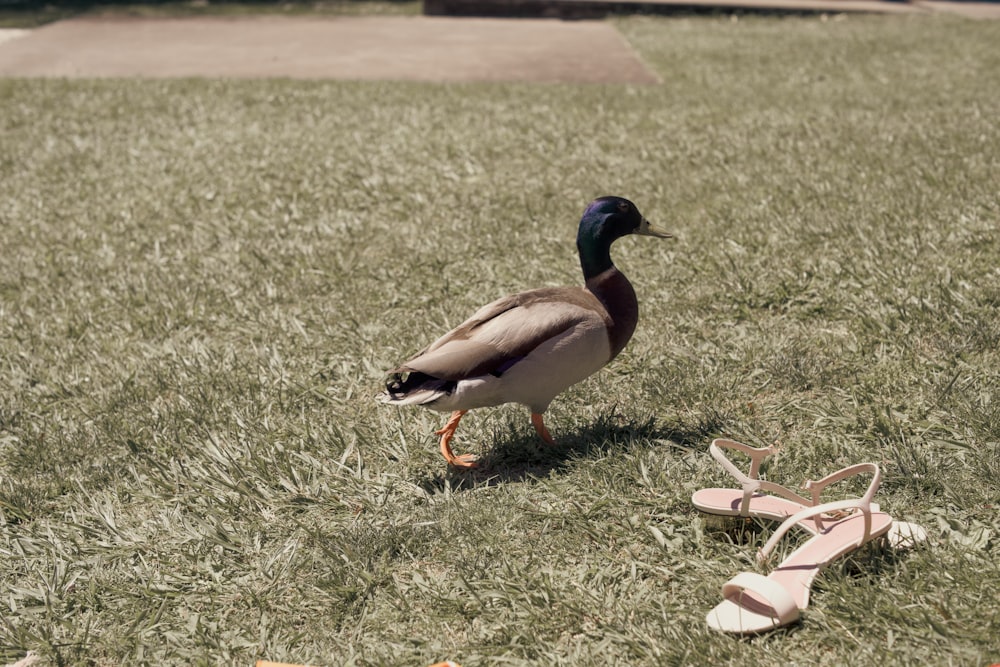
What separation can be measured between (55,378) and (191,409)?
84 cm

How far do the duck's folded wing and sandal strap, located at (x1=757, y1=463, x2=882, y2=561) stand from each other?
921mm

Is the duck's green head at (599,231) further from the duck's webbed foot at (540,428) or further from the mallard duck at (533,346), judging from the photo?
the duck's webbed foot at (540,428)

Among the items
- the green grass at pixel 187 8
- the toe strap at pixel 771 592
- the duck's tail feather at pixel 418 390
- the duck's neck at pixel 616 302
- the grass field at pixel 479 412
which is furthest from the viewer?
the green grass at pixel 187 8

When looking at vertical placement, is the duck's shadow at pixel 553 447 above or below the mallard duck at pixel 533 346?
below

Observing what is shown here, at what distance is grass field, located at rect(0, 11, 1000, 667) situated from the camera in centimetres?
289

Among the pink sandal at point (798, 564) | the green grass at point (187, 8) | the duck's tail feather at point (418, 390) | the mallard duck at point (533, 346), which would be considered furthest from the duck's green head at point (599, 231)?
the green grass at point (187, 8)

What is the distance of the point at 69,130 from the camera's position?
844cm

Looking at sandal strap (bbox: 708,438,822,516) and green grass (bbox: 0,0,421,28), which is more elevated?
sandal strap (bbox: 708,438,822,516)

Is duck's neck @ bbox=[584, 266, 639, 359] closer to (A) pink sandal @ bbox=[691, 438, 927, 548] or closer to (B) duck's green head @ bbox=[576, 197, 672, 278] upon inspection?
(B) duck's green head @ bbox=[576, 197, 672, 278]

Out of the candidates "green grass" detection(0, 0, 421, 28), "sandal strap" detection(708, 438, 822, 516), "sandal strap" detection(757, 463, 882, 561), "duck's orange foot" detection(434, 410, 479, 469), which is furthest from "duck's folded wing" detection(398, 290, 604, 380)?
"green grass" detection(0, 0, 421, 28)

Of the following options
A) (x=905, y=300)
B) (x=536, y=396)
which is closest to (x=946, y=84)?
(x=905, y=300)

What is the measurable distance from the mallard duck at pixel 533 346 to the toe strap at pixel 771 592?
0.95 m

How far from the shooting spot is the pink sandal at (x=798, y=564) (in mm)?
2633

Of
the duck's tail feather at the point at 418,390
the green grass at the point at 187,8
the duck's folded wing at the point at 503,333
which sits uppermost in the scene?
the duck's folded wing at the point at 503,333
